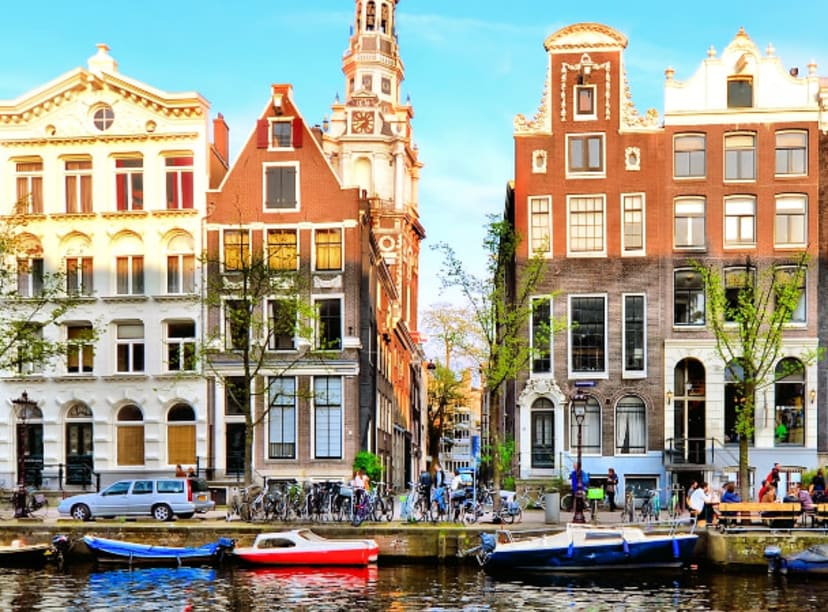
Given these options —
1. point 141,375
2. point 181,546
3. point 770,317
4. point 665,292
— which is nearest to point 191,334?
point 141,375

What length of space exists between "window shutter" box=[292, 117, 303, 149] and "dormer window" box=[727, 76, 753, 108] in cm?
2009

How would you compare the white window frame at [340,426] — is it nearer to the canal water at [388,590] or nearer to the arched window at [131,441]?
the arched window at [131,441]

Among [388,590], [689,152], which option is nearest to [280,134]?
[689,152]

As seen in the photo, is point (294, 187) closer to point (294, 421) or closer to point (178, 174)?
point (178, 174)

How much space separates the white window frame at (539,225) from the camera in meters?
57.0

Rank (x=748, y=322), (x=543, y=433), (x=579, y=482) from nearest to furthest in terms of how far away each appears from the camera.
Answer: (x=579, y=482) → (x=748, y=322) → (x=543, y=433)

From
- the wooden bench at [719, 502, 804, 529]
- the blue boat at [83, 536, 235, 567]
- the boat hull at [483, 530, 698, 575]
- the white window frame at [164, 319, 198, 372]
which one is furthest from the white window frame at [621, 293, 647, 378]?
the blue boat at [83, 536, 235, 567]

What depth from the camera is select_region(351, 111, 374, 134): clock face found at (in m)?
101

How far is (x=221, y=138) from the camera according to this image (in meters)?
66.9

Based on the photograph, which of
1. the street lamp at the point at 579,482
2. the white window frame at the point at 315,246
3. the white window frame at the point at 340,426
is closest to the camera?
the street lamp at the point at 579,482

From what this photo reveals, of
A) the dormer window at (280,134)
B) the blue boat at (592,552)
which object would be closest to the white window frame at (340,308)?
the dormer window at (280,134)

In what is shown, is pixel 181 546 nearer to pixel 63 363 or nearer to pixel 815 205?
pixel 63 363

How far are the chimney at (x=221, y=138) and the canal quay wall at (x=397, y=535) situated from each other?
83.3 feet

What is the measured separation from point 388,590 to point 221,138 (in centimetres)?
3567
